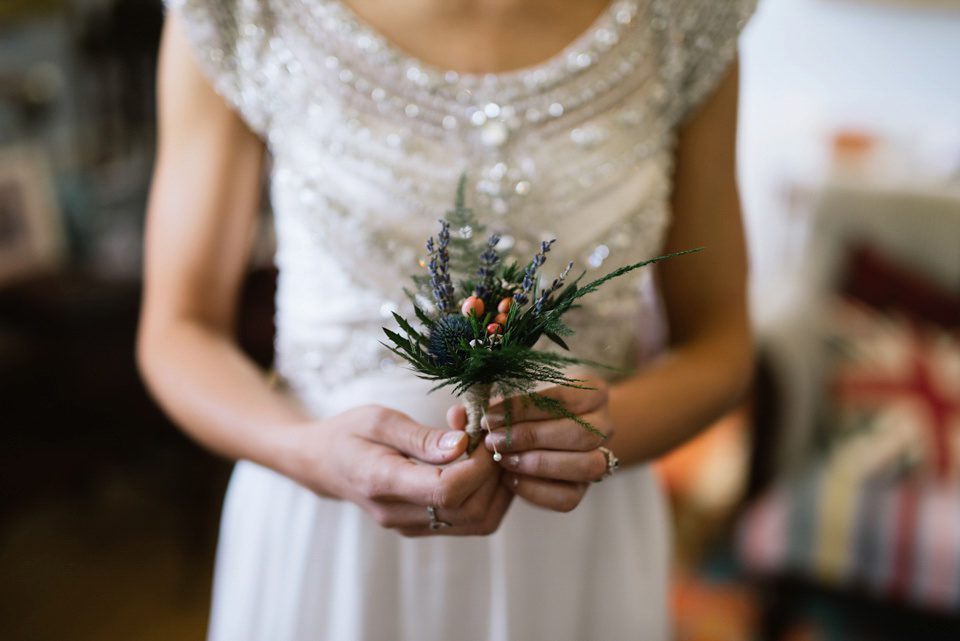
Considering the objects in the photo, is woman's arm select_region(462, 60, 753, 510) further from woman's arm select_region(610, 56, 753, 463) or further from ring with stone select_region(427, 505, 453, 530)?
ring with stone select_region(427, 505, 453, 530)

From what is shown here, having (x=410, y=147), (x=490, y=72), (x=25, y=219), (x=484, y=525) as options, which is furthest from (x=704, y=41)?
(x=25, y=219)

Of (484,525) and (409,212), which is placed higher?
(409,212)

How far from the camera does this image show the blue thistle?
590 mm

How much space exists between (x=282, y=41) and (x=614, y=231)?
0.41 metres

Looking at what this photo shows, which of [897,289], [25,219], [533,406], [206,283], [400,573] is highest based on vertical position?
[25,219]

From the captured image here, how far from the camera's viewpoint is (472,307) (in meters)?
0.59

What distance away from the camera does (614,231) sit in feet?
2.93

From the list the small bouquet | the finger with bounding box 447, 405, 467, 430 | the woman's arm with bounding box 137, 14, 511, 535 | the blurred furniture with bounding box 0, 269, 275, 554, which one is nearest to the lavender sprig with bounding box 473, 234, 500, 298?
the small bouquet

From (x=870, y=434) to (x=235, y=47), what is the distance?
1.77m

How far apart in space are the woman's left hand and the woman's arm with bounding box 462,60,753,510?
13cm

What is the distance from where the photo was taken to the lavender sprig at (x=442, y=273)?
1.93 feet

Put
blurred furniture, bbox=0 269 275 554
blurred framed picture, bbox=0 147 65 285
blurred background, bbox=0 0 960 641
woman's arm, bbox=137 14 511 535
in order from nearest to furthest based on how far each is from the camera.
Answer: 1. woman's arm, bbox=137 14 511 535
2. blurred background, bbox=0 0 960 641
3. blurred furniture, bbox=0 269 275 554
4. blurred framed picture, bbox=0 147 65 285

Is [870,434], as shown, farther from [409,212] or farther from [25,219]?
[25,219]

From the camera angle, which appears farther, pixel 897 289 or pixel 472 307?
pixel 897 289
